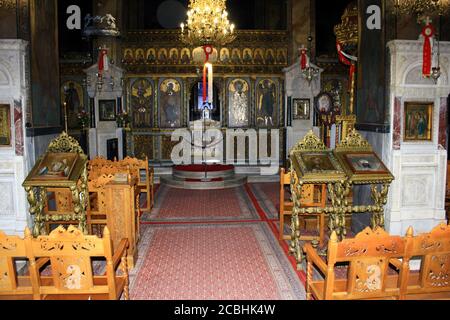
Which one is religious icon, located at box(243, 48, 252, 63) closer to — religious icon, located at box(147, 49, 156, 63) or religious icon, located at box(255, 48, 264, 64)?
religious icon, located at box(255, 48, 264, 64)

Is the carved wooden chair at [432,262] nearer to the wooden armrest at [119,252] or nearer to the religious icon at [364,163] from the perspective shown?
the religious icon at [364,163]

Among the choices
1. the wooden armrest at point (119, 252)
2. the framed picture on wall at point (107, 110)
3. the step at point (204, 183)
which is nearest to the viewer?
the wooden armrest at point (119, 252)

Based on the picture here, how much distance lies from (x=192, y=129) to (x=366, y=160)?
8.84m

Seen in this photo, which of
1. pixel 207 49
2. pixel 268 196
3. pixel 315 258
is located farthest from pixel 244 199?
pixel 315 258

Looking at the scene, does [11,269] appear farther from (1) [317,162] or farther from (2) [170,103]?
(2) [170,103]

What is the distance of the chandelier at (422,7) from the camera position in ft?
16.4

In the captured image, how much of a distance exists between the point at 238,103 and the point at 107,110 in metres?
4.17

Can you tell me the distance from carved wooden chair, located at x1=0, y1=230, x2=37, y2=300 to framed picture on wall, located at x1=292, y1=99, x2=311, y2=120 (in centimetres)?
1069

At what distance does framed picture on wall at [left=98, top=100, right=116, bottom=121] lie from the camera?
1222 centimetres

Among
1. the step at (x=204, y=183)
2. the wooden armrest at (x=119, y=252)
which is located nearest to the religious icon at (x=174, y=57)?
the step at (x=204, y=183)

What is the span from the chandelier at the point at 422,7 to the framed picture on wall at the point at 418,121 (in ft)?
3.52

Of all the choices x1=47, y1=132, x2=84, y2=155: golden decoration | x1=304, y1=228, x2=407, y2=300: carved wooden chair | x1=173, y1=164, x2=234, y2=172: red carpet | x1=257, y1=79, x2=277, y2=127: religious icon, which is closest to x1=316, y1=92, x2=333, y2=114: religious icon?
x1=257, y1=79, x2=277, y2=127: religious icon

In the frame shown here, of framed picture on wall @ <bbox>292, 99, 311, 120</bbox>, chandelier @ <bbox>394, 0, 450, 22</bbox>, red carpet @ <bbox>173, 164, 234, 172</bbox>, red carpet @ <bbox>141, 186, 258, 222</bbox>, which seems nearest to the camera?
chandelier @ <bbox>394, 0, 450, 22</bbox>

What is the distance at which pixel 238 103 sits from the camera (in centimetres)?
1331
